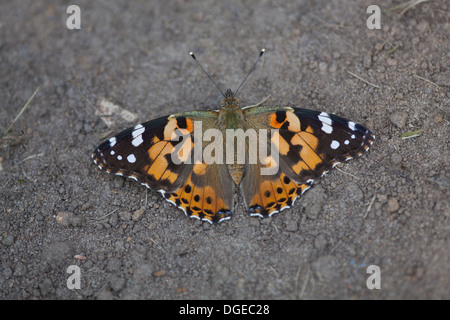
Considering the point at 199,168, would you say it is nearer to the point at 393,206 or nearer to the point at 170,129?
the point at 170,129

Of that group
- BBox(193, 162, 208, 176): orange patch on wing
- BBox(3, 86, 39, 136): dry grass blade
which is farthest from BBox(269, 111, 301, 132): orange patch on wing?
BBox(3, 86, 39, 136): dry grass blade

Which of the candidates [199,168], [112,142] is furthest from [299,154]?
[112,142]

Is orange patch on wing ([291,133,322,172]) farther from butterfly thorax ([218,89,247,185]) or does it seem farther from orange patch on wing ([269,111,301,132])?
butterfly thorax ([218,89,247,185])

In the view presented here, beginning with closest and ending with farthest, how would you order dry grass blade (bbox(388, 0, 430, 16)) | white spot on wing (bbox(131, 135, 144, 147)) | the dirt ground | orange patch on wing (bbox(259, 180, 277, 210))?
the dirt ground < orange patch on wing (bbox(259, 180, 277, 210)) < white spot on wing (bbox(131, 135, 144, 147)) < dry grass blade (bbox(388, 0, 430, 16))

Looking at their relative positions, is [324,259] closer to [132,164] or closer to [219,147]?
[219,147]

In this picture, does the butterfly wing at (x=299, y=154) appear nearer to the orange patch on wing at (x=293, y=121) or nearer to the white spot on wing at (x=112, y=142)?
the orange patch on wing at (x=293, y=121)

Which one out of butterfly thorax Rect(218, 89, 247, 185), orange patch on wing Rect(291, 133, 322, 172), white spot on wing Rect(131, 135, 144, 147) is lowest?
orange patch on wing Rect(291, 133, 322, 172)

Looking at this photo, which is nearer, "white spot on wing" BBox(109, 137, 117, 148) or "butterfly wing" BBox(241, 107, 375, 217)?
"butterfly wing" BBox(241, 107, 375, 217)
